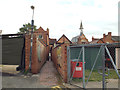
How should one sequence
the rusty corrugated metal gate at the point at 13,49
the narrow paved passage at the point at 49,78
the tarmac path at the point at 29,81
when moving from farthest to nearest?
the rusty corrugated metal gate at the point at 13,49, the narrow paved passage at the point at 49,78, the tarmac path at the point at 29,81

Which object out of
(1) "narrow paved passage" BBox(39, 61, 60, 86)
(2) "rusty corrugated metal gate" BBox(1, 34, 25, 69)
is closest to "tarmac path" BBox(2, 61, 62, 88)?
(1) "narrow paved passage" BBox(39, 61, 60, 86)

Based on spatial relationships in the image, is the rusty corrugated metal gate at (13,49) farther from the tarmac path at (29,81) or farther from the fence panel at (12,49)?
the tarmac path at (29,81)

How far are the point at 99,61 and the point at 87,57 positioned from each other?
1725mm

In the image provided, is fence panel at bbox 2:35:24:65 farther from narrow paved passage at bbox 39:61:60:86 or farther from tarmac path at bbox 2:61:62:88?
→ narrow paved passage at bbox 39:61:60:86

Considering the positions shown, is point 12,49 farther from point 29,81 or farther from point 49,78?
point 49,78

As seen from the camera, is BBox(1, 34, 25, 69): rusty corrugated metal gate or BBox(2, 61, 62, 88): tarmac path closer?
BBox(2, 61, 62, 88): tarmac path

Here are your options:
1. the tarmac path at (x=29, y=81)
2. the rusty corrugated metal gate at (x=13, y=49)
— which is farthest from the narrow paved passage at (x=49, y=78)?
the rusty corrugated metal gate at (x=13, y=49)

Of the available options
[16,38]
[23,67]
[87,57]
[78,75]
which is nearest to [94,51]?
[87,57]

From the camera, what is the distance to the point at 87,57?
11117 mm

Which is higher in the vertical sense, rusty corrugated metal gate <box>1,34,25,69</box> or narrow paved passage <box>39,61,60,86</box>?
rusty corrugated metal gate <box>1,34,25,69</box>

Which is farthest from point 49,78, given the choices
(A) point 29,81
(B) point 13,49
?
(B) point 13,49

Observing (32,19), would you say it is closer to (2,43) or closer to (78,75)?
(2,43)

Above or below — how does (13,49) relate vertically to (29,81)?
above

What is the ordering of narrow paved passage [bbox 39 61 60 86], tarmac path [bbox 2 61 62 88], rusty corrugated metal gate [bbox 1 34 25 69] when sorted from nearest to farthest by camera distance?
1. tarmac path [bbox 2 61 62 88]
2. narrow paved passage [bbox 39 61 60 86]
3. rusty corrugated metal gate [bbox 1 34 25 69]
